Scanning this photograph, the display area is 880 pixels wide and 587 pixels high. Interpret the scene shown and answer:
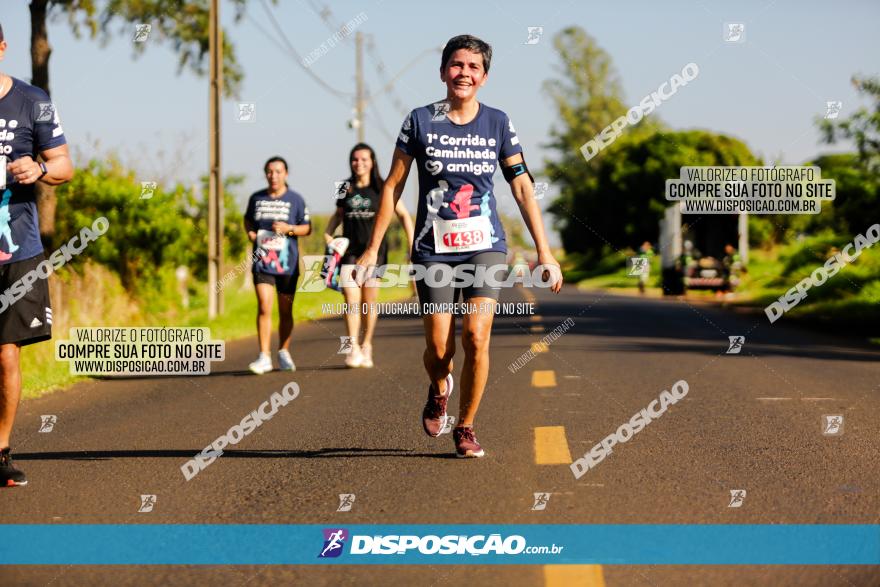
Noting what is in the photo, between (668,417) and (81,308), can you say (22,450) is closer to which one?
(668,417)

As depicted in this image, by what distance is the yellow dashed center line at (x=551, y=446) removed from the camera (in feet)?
20.6

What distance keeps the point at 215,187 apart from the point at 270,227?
8.89 metres

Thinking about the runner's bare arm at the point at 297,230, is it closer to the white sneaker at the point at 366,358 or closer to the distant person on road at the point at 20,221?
the white sneaker at the point at 366,358

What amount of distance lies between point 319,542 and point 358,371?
266 inches

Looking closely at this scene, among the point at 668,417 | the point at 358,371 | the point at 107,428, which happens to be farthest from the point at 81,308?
the point at 668,417

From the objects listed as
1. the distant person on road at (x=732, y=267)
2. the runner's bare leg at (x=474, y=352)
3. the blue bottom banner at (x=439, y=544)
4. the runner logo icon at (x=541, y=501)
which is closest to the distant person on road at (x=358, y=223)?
the runner's bare leg at (x=474, y=352)

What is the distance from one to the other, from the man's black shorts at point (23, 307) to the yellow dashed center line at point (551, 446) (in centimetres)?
262

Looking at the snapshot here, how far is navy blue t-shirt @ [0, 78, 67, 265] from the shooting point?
5.70 metres

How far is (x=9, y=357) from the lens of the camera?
5859 millimetres

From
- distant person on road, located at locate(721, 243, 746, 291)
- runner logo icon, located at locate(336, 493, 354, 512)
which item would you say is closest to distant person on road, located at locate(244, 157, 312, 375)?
runner logo icon, located at locate(336, 493, 354, 512)

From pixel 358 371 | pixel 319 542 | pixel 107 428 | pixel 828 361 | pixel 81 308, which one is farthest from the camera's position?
pixel 81 308

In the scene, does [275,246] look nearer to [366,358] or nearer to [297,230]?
[297,230]

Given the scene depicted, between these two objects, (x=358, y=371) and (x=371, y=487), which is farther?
(x=358, y=371)

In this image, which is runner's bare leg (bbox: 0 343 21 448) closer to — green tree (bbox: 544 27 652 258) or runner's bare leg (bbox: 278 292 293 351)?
runner's bare leg (bbox: 278 292 293 351)
